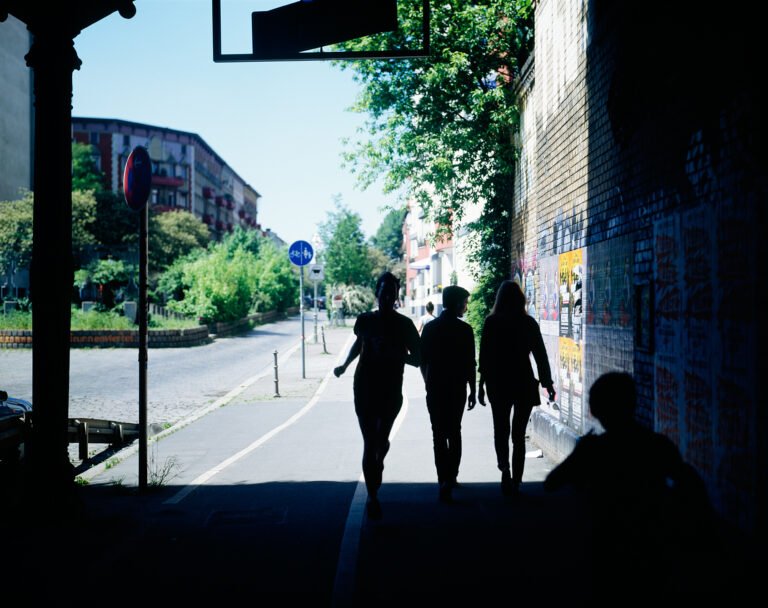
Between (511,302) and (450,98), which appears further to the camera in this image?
(450,98)

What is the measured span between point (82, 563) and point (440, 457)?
10.00 feet

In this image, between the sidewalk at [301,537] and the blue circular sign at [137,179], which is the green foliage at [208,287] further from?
the blue circular sign at [137,179]

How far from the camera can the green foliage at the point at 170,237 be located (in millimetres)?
59906

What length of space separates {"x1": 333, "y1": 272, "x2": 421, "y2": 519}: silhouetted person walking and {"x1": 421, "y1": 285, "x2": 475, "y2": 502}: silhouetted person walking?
1.58ft

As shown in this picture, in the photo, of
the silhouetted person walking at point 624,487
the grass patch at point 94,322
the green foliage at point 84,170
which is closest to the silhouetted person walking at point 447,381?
the silhouetted person walking at point 624,487

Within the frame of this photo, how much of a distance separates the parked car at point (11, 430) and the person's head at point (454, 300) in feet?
13.4

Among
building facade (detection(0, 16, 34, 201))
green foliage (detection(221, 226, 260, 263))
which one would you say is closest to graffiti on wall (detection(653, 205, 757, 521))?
building facade (detection(0, 16, 34, 201))

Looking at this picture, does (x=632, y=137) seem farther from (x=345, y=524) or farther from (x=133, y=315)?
(x=133, y=315)

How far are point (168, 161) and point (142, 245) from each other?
293 ft

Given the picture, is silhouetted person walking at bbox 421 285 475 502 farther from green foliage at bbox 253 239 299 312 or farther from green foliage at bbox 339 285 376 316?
green foliage at bbox 253 239 299 312

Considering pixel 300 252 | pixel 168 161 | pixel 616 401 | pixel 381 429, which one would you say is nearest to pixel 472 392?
pixel 381 429

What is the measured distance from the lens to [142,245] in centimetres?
732

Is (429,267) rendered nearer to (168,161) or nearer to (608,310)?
(168,161)

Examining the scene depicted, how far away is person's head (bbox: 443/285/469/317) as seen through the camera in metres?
7.15
